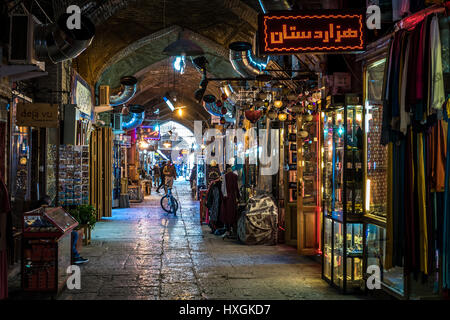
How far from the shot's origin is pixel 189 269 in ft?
23.7

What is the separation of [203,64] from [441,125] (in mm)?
10457

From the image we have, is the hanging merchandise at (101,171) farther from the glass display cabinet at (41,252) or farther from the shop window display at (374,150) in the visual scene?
the shop window display at (374,150)

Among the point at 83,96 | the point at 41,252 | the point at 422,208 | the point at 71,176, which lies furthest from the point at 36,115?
the point at 422,208

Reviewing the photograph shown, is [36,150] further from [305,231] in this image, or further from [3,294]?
[305,231]

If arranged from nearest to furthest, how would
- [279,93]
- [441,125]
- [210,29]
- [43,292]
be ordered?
1. [441,125]
2. [43,292]
3. [279,93]
4. [210,29]

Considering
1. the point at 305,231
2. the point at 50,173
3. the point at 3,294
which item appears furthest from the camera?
the point at 50,173

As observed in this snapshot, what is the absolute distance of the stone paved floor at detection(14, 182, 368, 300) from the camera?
590cm

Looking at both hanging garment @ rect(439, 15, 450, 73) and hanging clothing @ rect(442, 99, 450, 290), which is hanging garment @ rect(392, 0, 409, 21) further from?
hanging clothing @ rect(442, 99, 450, 290)

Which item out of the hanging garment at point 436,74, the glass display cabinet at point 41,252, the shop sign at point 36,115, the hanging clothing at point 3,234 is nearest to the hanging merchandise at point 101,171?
the shop sign at point 36,115

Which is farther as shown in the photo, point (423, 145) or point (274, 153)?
point (274, 153)

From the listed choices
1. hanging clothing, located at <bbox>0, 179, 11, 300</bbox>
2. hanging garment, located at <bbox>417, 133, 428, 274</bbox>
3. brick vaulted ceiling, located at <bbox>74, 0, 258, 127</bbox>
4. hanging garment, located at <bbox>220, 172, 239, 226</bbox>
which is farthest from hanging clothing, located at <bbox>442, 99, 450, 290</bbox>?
brick vaulted ceiling, located at <bbox>74, 0, 258, 127</bbox>

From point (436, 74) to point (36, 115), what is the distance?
5898mm
